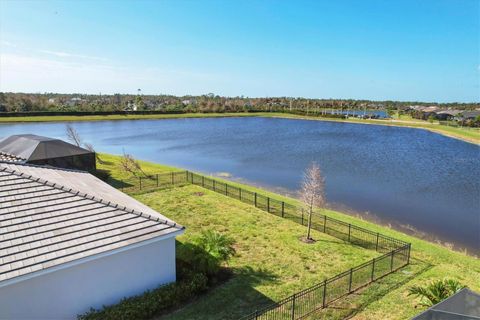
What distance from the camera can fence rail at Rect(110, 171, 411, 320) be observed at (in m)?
12.8

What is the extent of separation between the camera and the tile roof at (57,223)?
408 inches

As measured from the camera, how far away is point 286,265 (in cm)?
1659

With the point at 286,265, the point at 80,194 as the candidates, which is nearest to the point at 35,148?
the point at 80,194

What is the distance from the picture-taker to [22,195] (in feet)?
41.2

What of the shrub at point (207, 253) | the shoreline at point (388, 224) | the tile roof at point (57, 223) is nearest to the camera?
the tile roof at point (57, 223)

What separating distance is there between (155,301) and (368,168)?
37.6 metres

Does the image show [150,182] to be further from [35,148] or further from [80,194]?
[80,194]

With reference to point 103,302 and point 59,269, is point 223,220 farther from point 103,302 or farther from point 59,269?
point 59,269

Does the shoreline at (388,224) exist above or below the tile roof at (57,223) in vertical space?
below

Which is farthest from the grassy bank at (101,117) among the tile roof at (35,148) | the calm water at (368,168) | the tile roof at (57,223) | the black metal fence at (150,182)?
the tile roof at (57,223)

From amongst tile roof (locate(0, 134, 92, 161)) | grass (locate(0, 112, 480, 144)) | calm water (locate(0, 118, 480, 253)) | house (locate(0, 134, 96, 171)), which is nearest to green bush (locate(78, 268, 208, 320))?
calm water (locate(0, 118, 480, 253))

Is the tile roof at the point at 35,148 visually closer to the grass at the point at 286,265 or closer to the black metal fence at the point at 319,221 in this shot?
the grass at the point at 286,265

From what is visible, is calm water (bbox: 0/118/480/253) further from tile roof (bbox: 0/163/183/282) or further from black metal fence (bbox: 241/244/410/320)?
tile roof (bbox: 0/163/183/282)

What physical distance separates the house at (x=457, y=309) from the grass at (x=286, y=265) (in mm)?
5713
